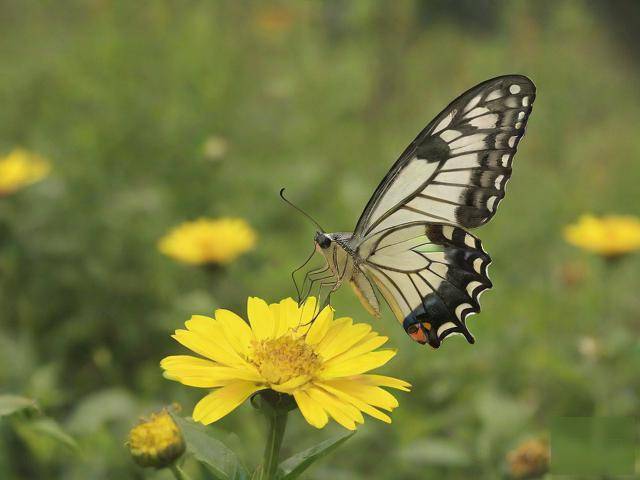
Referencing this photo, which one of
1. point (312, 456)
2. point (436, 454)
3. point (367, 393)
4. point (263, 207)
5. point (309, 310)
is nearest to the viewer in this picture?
point (312, 456)

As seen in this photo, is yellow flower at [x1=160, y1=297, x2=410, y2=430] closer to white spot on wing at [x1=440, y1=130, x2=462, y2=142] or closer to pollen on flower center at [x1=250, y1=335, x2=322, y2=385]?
pollen on flower center at [x1=250, y1=335, x2=322, y2=385]

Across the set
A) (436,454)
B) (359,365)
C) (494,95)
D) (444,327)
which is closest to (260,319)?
(359,365)

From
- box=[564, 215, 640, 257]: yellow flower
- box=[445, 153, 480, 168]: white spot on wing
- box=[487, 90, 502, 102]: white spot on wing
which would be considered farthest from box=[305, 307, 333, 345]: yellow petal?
box=[564, 215, 640, 257]: yellow flower

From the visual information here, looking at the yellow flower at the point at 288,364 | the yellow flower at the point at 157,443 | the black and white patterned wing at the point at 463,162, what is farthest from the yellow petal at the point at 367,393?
the black and white patterned wing at the point at 463,162

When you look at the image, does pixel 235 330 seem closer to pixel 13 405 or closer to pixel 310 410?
pixel 310 410

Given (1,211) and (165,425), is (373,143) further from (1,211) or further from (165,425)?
(165,425)

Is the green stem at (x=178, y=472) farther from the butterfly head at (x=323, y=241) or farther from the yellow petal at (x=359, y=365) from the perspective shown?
the butterfly head at (x=323, y=241)
